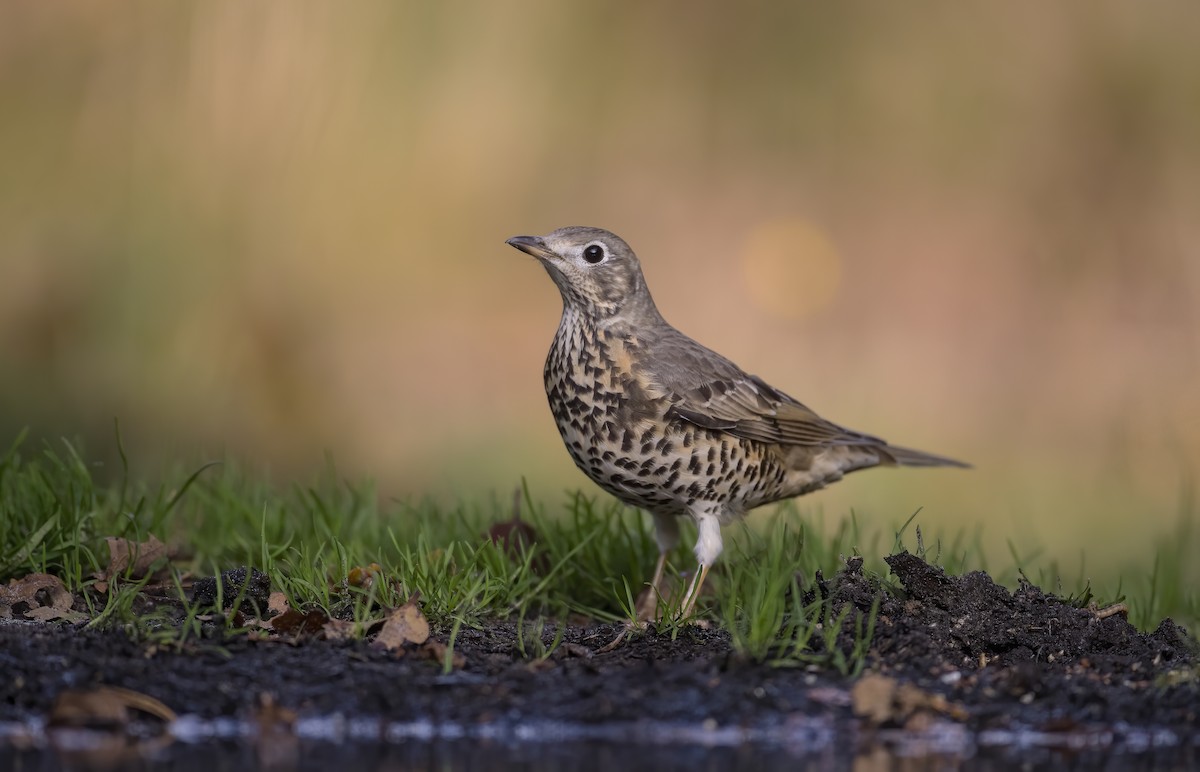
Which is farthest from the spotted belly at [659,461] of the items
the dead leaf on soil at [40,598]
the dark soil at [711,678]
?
the dead leaf on soil at [40,598]

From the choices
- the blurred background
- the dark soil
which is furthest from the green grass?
the blurred background

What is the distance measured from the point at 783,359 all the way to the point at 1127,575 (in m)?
4.69

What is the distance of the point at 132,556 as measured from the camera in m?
5.29

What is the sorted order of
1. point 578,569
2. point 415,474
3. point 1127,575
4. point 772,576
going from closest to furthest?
point 772,576 < point 578,569 < point 1127,575 < point 415,474

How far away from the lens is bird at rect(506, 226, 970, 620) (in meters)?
5.52

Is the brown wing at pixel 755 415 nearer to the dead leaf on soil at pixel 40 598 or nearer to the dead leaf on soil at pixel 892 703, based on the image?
the dead leaf on soil at pixel 892 703

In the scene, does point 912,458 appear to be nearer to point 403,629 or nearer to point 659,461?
point 659,461

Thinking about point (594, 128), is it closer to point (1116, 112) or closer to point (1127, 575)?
point (1116, 112)

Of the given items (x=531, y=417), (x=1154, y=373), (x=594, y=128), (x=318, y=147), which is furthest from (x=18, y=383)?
(x=1154, y=373)

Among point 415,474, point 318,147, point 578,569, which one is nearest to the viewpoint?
point 578,569

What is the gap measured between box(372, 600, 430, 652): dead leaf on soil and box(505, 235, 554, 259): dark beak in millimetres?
1647

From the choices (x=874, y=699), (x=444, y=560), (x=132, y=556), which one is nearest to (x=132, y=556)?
(x=132, y=556)

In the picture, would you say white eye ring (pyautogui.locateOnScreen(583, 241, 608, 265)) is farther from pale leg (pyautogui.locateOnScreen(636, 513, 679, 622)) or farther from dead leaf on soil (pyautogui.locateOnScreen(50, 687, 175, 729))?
dead leaf on soil (pyautogui.locateOnScreen(50, 687, 175, 729))

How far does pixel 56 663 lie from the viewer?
4070 mm
